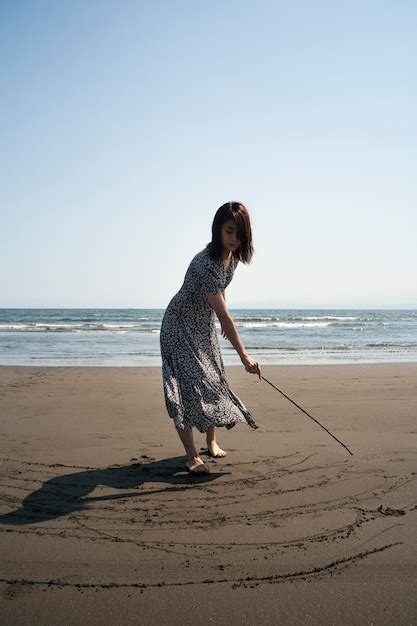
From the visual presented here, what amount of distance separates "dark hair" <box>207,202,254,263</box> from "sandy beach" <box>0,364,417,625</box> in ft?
4.76

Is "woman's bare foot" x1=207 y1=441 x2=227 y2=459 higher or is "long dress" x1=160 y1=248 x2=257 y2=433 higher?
"long dress" x1=160 y1=248 x2=257 y2=433

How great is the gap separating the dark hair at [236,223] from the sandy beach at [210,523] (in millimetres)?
1452

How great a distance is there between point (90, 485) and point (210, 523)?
0.98m

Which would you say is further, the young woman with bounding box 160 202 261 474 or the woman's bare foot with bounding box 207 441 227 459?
the woman's bare foot with bounding box 207 441 227 459

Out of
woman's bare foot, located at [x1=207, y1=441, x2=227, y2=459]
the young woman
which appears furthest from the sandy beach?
the young woman

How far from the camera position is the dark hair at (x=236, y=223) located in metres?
3.42

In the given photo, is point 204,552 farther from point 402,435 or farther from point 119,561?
point 402,435

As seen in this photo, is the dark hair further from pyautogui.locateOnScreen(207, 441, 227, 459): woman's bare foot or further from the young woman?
pyautogui.locateOnScreen(207, 441, 227, 459): woman's bare foot

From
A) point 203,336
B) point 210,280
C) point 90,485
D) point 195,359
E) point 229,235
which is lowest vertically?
point 90,485

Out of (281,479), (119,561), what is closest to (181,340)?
(281,479)

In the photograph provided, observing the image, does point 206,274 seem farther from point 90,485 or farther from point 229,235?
point 90,485

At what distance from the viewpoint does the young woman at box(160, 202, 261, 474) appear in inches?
136

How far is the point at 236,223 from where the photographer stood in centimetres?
343

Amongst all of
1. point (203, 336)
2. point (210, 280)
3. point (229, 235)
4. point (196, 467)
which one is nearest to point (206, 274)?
point (210, 280)
